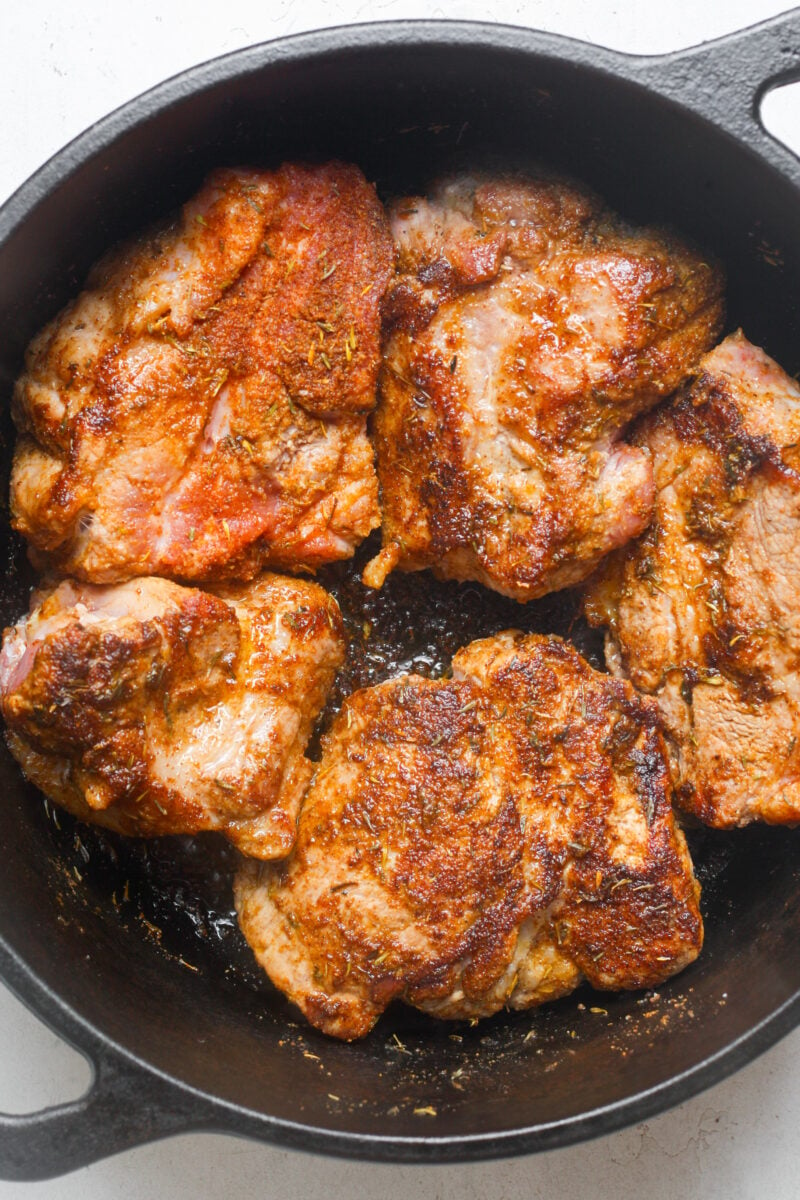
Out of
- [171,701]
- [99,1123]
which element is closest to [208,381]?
[171,701]

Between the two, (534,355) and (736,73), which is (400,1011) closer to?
(534,355)

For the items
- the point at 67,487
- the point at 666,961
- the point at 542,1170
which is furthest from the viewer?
the point at 542,1170

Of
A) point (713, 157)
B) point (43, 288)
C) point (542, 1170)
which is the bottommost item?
point (542, 1170)

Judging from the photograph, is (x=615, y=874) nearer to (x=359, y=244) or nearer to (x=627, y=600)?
(x=627, y=600)

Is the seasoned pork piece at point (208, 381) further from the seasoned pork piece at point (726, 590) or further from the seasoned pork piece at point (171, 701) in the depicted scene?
the seasoned pork piece at point (726, 590)

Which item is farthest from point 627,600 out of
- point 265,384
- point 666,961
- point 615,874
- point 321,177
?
point 321,177

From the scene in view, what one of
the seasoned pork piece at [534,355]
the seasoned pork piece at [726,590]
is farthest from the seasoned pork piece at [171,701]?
the seasoned pork piece at [726,590]
